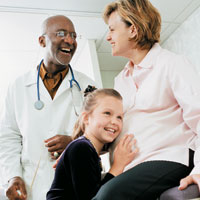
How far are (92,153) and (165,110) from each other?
363 mm

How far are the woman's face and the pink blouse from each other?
0.50 ft

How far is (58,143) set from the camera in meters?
1.50

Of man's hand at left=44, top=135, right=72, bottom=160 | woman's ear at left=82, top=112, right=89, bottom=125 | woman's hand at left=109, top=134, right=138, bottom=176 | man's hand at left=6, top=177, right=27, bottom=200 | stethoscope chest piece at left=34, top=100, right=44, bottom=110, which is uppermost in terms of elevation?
stethoscope chest piece at left=34, top=100, right=44, bottom=110

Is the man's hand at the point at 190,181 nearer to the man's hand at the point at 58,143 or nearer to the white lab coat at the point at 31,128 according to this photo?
the man's hand at the point at 58,143

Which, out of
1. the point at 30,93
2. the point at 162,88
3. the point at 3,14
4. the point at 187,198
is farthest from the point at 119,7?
the point at 3,14

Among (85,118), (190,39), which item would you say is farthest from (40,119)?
(190,39)

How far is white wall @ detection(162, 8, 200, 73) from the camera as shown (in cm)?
327

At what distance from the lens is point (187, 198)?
82 centimetres

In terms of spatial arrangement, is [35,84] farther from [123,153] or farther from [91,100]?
[123,153]

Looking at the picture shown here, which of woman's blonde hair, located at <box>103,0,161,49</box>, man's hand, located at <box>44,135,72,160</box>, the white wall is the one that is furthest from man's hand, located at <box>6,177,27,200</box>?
the white wall

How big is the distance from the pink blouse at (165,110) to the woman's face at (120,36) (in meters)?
0.15

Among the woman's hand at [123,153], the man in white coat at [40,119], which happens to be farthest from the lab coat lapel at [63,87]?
the woman's hand at [123,153]

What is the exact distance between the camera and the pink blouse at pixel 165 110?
107cm

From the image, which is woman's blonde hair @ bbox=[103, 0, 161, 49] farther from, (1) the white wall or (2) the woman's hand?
(1) the white wall
